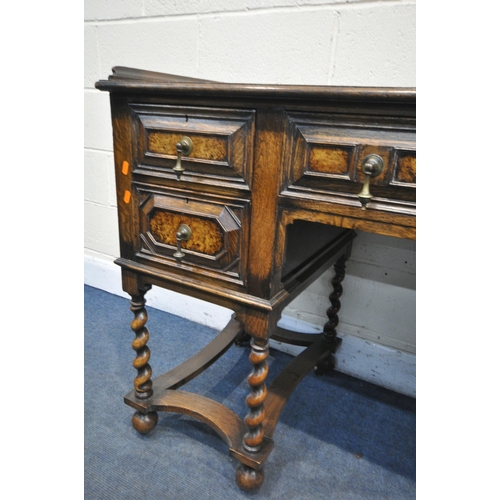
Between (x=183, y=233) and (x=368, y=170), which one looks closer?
(x=368, y=170)

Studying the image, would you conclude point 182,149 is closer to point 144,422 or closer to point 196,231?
point 196,231

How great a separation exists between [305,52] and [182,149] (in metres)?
0.68

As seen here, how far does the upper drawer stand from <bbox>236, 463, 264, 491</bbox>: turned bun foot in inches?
26.4

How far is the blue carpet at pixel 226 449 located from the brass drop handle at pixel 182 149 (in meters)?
0.75

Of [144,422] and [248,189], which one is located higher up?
[248,189]

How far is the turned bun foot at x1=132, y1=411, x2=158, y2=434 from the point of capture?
106 cm

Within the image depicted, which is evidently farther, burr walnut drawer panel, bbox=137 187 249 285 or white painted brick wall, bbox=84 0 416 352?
white painted brick wall, bbox=84 0 416 352

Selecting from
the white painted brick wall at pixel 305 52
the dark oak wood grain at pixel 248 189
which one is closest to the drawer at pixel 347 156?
the dark oak wood grain at pixel 248 189

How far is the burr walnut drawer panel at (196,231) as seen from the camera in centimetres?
76

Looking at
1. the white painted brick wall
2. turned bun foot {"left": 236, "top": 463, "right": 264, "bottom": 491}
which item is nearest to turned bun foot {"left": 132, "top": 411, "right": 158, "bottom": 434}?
turned bun foot {"left": 236, "top": 463, "right": 264, "bottom": 491}

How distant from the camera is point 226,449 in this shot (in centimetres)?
105

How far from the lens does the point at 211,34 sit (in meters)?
1.32

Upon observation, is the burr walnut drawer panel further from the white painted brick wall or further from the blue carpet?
the white painted brick wall

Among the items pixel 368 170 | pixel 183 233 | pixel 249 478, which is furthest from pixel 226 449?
pixel 368 170
